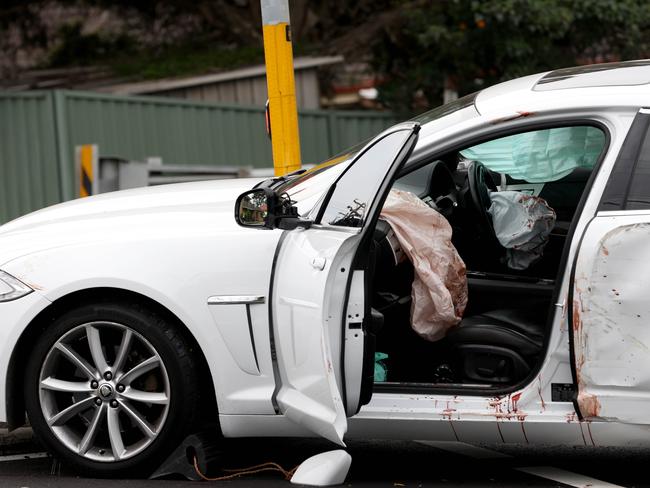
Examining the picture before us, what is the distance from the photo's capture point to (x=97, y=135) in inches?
527

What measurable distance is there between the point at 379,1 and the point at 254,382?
41.4 ft

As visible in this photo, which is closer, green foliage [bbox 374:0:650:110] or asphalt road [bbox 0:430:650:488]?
asphalt road [bbox 0:430:650:488]

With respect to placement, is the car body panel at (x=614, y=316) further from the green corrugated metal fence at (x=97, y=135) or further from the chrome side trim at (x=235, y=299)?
the green corrugated metal fence at (x=97, y=135)

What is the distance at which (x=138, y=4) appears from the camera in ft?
56.4

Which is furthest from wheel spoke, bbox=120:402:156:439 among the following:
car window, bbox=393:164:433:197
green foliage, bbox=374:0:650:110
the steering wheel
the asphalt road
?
green foliage, bbox=374:0:650:110

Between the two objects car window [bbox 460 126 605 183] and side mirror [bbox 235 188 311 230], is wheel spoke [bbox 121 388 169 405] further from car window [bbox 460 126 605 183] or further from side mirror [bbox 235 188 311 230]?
car window [bbox 460 126 605 183]

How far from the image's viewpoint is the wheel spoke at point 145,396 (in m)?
4.96

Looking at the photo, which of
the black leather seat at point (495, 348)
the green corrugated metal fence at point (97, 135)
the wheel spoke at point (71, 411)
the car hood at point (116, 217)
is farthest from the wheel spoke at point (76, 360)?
the green corrugated metal fence at point (97, 135)

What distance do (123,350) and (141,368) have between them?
101mm

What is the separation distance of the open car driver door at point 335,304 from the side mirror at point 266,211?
0.33 ft

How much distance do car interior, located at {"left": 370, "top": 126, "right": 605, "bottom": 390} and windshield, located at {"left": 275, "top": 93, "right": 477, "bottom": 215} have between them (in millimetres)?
237

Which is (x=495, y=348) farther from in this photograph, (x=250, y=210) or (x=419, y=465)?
(x=250, y=210)

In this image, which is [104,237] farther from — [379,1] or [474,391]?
[379,1]

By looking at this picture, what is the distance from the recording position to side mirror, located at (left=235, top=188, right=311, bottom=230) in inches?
188
